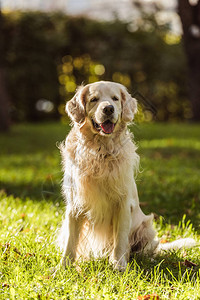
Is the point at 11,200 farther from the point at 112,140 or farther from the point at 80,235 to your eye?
the point at 112,140

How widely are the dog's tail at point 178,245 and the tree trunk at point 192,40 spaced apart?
1054 cm

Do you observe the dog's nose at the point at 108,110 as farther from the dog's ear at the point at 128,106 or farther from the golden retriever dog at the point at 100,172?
the dog's ear at the point at 128,106

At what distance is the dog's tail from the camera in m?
3.34

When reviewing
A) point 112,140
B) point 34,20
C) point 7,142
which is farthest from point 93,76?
point 112,140

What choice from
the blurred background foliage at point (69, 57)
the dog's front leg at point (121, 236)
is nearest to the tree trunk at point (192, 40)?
the blurred background foliage at point (69, 57)

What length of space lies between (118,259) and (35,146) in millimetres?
7185

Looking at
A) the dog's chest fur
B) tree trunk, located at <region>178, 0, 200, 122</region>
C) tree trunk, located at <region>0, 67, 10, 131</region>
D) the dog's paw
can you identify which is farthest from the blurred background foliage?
the dog's paw

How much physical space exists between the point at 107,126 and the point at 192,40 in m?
11.0

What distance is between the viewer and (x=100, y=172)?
2.95 metres

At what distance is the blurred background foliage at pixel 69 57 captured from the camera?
15039 mm

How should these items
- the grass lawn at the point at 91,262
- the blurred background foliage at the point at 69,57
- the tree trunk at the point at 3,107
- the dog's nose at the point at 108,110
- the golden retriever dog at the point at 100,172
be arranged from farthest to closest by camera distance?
the blurred background foliage at the point at 69,57, the tree trunk at the point at 3,107, the golden retriever dog at the point at 100,172, the dog's nose at the point at 108,110, the grass lawn at the point at 91,262

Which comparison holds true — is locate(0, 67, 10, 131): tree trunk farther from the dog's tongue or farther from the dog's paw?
the dog's paw

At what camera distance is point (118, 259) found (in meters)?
2.98

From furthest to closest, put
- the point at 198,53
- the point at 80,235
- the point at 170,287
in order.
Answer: the point at 198,53
the point at 80,235
the point at 170,287
